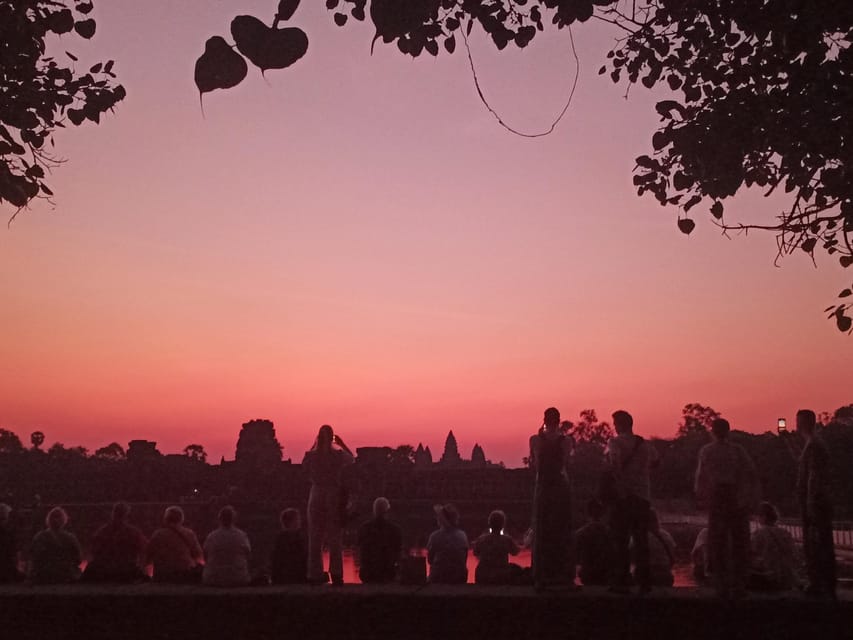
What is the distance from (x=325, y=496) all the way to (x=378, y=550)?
0.99 meters

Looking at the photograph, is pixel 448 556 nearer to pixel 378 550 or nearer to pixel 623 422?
pixel 378 550

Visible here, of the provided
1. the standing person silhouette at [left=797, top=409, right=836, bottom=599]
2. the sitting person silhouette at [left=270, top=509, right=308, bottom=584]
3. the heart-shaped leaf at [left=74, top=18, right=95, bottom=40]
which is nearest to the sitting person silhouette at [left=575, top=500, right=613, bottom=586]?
the standing person silhouette at [left=797, top=409, right=836, bottom=599]

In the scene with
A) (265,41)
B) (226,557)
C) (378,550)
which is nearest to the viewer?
(265,41)

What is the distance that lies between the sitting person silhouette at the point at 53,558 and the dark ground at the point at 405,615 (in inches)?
62.2

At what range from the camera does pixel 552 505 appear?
994cm

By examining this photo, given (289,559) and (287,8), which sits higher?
(287,8)

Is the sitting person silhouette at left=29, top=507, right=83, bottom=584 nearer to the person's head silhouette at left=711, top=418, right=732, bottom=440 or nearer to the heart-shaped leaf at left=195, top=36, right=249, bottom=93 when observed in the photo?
the person's head silhouette at left=711, top=418, right=732, bottom=440

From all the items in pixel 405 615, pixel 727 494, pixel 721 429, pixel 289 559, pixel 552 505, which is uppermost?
pixel 721 429

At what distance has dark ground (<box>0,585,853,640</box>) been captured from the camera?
28.2 ft

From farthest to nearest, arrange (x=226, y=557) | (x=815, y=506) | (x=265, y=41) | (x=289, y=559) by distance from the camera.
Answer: (x=289, y=559)
(x=226, y=557)
(x=815, y=506)
(x=265, y=41)

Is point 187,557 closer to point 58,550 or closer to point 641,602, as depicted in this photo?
point 58,550

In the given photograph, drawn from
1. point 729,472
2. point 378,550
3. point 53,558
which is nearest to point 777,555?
point 729,472

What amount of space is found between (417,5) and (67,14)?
217 inches

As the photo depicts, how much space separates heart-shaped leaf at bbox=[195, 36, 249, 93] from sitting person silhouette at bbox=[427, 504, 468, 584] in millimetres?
7876
